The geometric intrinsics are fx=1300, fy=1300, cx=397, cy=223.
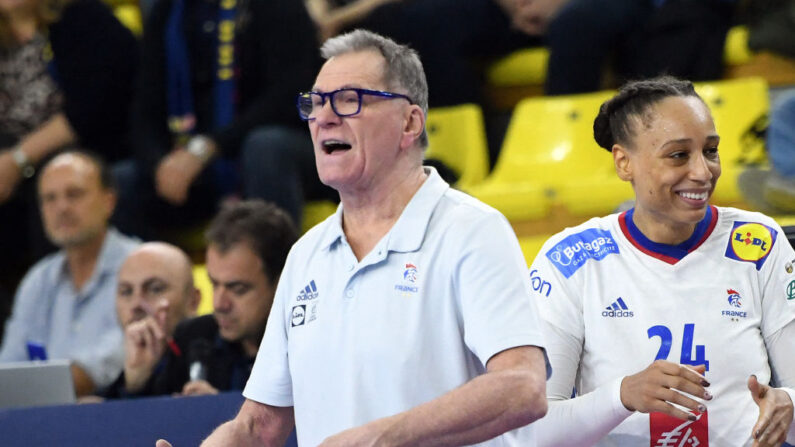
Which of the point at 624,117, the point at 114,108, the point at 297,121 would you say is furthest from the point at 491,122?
the point at 624,117

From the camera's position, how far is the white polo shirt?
2.27 meters

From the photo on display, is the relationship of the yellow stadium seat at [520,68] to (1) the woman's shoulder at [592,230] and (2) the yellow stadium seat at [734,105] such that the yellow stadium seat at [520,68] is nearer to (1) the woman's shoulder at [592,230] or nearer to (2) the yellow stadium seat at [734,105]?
(2) the yellow stadium seat at [734,105]

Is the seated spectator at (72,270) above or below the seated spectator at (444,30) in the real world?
below

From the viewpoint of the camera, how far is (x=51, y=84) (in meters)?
6.21

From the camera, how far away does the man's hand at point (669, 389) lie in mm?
2387

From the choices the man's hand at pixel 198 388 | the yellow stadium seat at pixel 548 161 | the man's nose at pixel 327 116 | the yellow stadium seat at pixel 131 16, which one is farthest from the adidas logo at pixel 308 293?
the yellow stadium seat at pixel 131 16

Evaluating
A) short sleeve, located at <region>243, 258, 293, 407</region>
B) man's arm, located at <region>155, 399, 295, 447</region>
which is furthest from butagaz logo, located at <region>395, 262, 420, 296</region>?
man's arm, located at <region>155, 399, 295, 447</region>

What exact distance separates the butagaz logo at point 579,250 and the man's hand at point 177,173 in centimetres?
314

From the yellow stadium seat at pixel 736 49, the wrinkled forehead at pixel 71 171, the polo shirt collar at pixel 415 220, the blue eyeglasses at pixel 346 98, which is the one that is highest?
the yellow stadium seat at pixel 736 49

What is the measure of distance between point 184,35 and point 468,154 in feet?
4.45

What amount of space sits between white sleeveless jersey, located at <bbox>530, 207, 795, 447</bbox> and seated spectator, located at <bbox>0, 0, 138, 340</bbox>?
12.7ft

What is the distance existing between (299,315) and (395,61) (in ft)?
1.71

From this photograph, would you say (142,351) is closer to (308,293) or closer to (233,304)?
(233,304)

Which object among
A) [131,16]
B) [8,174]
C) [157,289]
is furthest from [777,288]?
[131,16]
